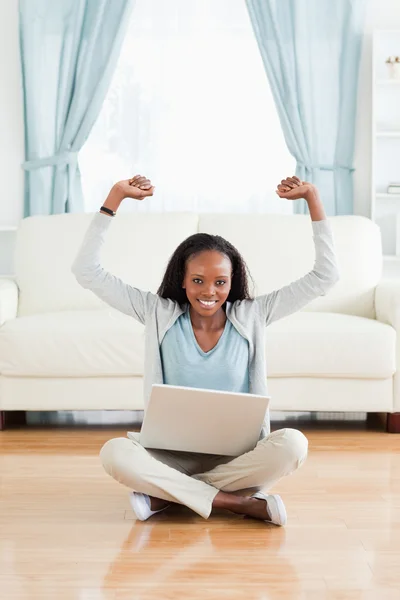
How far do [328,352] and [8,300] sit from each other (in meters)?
1.27

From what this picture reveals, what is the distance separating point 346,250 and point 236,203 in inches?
42.2

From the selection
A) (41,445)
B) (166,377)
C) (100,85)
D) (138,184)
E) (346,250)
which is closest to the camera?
(138,184)

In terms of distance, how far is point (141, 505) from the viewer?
2223mm

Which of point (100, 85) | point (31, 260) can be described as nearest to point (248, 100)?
point (100, 85)

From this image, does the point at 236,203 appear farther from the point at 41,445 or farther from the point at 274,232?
the point at 41,445

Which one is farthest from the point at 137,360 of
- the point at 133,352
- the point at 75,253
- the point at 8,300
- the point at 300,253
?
the point at 300,253

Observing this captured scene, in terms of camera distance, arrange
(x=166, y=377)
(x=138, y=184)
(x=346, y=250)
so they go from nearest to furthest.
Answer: (x=138, y=184) → (x=166, y=377) → (x=346, y=250)

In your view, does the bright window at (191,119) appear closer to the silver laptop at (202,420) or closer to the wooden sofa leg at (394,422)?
the wooden sofa leg at (394,422)

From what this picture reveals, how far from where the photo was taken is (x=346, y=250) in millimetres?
3861

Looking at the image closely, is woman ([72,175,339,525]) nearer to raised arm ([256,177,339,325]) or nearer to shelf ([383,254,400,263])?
raised arm ([256,177,339,325])

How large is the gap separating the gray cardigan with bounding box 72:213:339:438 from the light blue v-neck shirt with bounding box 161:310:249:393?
2 centimetres

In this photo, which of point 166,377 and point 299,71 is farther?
point 299,71

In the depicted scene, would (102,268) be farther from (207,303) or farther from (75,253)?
(75,253)

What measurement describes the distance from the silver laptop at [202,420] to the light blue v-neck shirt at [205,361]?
12 cm
